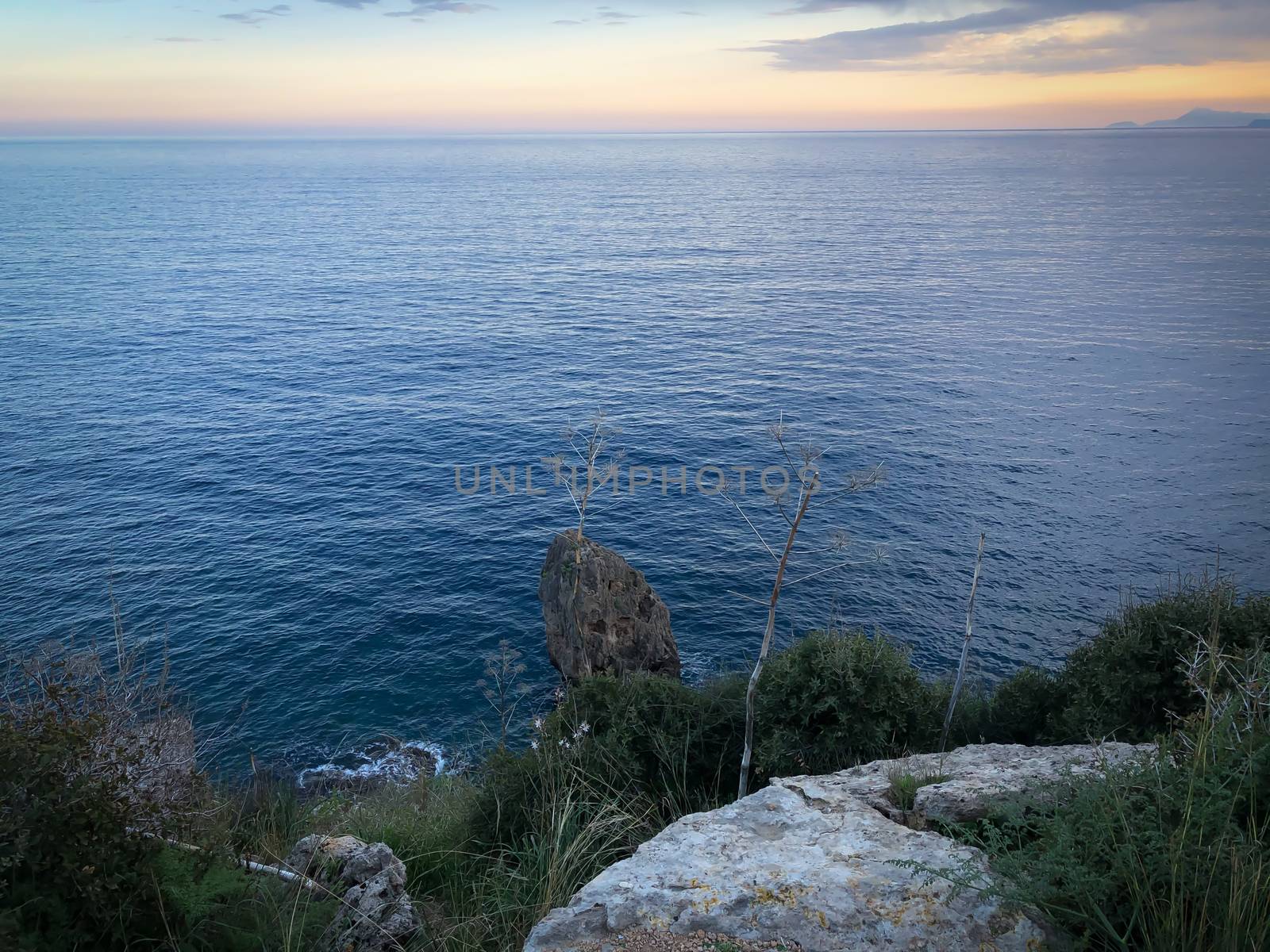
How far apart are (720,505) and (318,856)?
43427mm

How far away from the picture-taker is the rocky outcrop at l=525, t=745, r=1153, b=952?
6.31 m

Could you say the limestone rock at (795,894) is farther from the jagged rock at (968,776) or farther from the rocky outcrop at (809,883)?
the jagged rock at (968,776)

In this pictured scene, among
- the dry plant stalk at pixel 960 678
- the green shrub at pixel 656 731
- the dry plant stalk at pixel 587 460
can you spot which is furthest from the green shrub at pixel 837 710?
the dry plant stalk at pixel 587 460

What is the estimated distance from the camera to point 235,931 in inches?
287

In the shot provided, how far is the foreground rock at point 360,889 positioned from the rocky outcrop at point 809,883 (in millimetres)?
2146

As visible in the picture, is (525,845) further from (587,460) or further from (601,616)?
(587,460)

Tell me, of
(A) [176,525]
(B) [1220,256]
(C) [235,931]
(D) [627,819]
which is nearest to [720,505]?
(A) [176,525]

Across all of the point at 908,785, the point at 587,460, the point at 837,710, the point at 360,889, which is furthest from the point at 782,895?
the point at 587,460

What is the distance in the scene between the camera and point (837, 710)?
17406 millimetres

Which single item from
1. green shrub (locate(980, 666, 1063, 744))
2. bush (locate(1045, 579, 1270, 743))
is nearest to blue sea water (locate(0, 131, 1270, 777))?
green shrub (locate(980, 666, 1063, 744))

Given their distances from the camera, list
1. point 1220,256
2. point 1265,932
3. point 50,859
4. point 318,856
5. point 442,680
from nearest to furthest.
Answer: point 1265,932 < point 50,859 < point 318,856 < point 442,680 < point 1220,256

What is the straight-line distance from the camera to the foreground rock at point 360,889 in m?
7.80

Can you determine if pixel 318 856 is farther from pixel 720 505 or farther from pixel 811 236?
pixel 811 236

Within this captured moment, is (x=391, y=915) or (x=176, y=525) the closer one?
(x=391, y=915)
